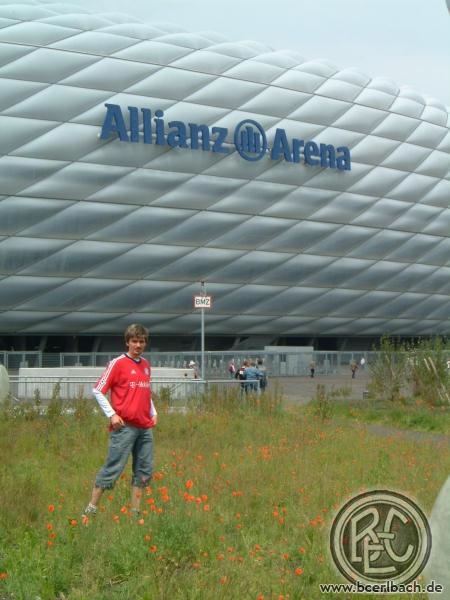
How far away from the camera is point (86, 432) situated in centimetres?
982

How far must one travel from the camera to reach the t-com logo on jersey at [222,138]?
94.5 ft

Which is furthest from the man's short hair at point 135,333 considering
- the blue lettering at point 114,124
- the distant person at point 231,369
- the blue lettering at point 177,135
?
the blue lettering at point 177,135

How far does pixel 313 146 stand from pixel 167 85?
7.17 meters

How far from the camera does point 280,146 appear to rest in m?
32.3

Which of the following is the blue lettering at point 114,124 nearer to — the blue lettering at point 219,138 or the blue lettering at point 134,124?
the blue lettering at point 134,124

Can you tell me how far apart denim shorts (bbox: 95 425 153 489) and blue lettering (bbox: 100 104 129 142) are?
929 inches

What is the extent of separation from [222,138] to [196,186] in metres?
2.23

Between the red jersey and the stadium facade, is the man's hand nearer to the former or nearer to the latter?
the red jersey

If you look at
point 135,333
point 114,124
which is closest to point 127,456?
point 135,333

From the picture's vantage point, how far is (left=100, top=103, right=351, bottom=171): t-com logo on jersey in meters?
28.8

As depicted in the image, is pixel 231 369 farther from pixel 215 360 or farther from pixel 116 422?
pixel 116 422

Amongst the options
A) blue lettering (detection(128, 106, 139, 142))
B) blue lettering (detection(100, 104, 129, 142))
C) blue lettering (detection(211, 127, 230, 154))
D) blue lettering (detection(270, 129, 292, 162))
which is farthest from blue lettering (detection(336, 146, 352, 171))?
blue lettering (detection(100, 104, 129, 142))

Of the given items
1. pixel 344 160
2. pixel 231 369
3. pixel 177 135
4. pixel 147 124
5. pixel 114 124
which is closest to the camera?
pixel 231 369

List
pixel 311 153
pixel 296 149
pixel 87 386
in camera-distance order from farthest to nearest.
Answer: pixel 311 153
pixel 296 149
pixel 87 386
